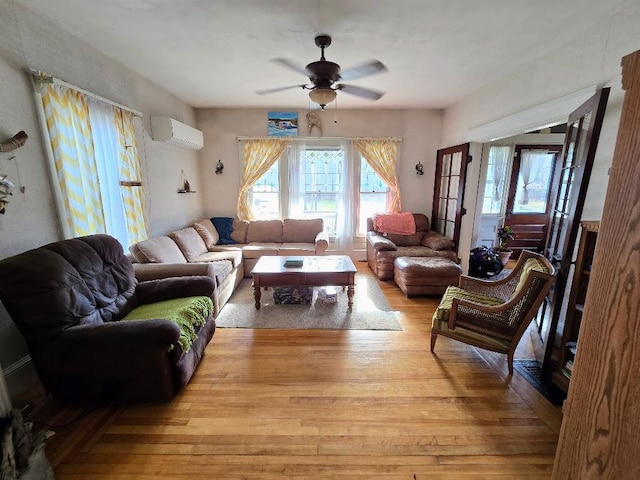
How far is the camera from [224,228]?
4.40m

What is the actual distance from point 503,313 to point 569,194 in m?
0.96

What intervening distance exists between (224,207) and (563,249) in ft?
14.6

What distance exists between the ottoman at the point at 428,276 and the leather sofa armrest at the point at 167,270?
225 centimetres

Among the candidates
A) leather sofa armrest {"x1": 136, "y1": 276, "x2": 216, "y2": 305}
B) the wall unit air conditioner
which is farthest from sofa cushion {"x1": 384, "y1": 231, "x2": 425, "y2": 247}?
the wall unit air conditioner

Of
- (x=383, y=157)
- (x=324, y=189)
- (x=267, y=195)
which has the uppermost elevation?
(x=383, y=157)

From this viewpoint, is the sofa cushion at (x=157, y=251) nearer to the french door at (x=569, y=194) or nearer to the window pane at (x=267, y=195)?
the window pane at (x=267, y=195)

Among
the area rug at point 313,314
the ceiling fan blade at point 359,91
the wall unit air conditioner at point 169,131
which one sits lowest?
the area rug at point 313,314

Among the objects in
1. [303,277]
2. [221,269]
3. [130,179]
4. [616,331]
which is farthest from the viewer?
[221,269]

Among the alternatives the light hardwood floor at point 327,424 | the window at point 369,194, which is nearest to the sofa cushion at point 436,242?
the window at point 369,194

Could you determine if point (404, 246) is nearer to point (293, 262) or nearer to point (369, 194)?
point (369, 194)

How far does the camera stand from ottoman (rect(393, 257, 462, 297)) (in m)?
3.33

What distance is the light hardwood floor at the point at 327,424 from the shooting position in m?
1.41

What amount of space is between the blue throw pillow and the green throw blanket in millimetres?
2130

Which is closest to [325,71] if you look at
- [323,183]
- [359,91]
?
[359,91]
